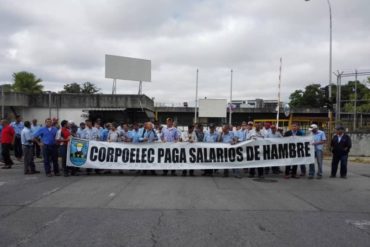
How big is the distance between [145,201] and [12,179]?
5.61 meters

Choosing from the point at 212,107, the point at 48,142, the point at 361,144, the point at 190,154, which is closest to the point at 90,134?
the point at 48,142

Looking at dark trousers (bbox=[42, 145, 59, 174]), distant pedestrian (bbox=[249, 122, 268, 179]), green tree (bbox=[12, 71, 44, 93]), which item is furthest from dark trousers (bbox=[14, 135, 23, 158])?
green tree (bbox=[12, 71, 44, 93])

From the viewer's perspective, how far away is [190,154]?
13.7m

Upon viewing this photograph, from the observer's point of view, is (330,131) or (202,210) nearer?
(202,210)

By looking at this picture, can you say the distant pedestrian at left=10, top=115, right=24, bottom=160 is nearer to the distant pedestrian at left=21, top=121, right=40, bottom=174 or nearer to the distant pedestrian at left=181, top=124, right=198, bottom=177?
the distant pedestrian at left=21, top=121, right=40, bottom=174

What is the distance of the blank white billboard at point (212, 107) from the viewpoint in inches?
1447

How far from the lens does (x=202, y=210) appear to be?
25.9 feet

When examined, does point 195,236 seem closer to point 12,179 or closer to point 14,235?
point 14,235

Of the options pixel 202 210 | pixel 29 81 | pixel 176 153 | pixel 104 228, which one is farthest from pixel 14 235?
pixel 29 81

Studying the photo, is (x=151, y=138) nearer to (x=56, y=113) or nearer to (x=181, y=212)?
(x=181, y=212)

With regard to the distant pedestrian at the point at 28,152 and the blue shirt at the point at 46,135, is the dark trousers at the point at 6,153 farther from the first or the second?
the blue shirt at the point at 46,135

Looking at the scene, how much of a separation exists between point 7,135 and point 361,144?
18577 millimetres

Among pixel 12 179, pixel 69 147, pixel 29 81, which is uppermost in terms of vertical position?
pixel 29 81

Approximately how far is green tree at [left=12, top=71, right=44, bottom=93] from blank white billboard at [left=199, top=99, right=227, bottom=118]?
4397cm
